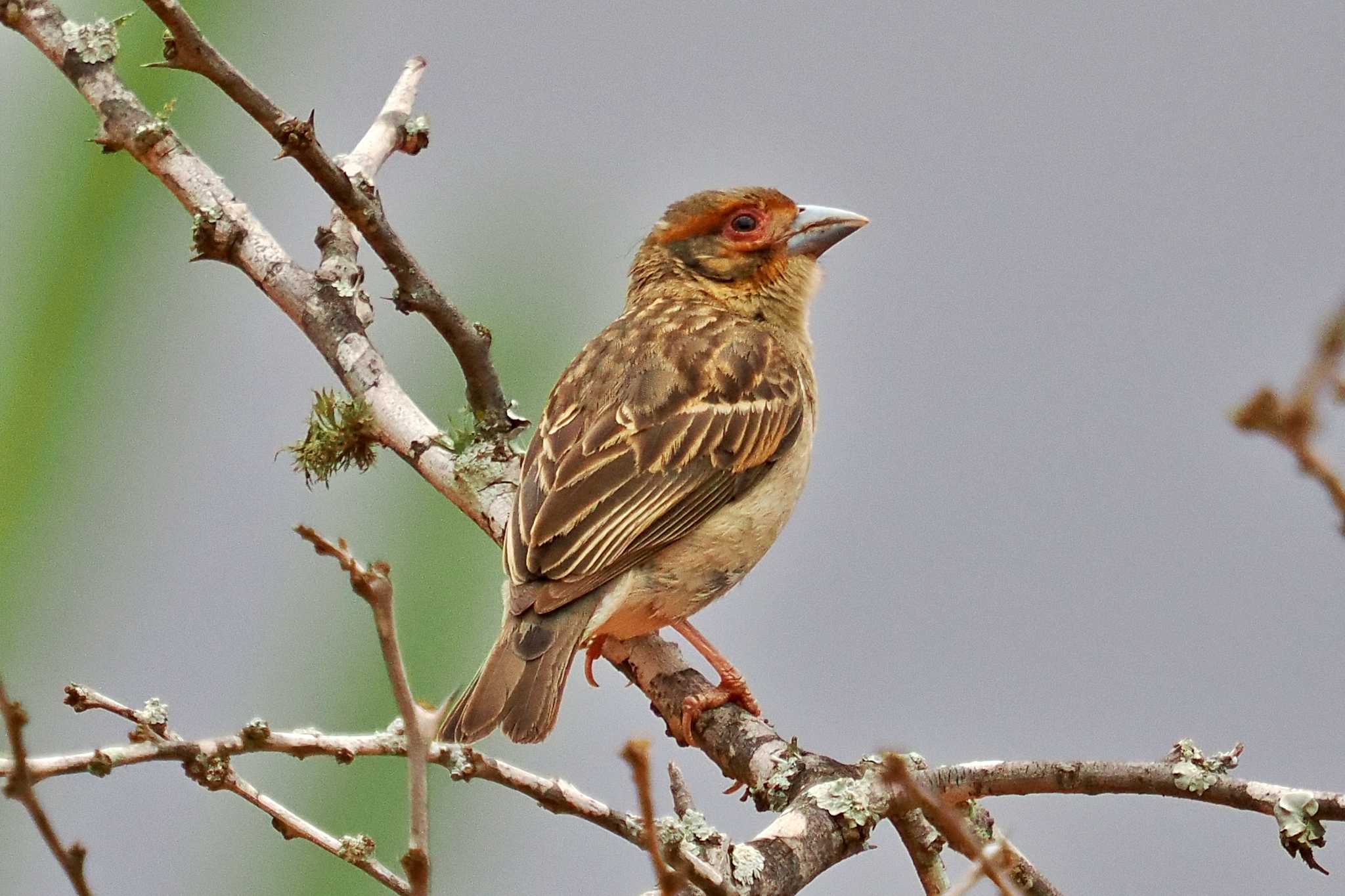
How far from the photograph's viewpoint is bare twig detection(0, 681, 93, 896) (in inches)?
61.7

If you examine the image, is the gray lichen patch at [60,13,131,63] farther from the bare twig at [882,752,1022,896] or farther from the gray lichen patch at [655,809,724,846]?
the bare twig at [882,752,1022,896]

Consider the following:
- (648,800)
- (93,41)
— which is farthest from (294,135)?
(648,800)

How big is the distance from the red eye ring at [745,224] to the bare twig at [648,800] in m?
4.39

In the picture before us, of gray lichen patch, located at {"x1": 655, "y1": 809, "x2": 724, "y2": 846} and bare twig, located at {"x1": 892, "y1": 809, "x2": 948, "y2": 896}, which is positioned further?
bare twig, located at {"x1": 892, "y1": 809, "x2": 948, "y2": 896}

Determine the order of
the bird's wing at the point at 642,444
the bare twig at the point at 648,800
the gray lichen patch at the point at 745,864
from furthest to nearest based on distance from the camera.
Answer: the bird's wing at the point at 642,444 < the gray lichen patch at the point at 745,864 < the bare twig at the point at 648,800

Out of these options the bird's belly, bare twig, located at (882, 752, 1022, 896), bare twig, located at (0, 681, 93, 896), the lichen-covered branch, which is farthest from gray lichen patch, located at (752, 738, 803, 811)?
bare twig, located at (0, 681, 93, 896)

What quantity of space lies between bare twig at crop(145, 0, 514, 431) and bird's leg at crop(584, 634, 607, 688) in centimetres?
74

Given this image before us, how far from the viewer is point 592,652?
15.5ft

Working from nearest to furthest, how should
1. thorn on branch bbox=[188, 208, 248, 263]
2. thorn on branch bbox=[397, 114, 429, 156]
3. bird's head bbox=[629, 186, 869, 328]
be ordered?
thorn on branch bbox=[188, 208, 248, 263]
thorn on branch bbox=[397, 114, 429, 156]
bird's head bbox=[629, 186, 869, 328]

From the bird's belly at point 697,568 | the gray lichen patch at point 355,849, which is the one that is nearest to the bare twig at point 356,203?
the bird's belly at point 697,568

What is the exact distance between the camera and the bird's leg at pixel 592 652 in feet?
15.2

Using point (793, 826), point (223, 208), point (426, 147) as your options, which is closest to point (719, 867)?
point (793, 826)

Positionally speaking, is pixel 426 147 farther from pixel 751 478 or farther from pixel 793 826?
pixel 793 826

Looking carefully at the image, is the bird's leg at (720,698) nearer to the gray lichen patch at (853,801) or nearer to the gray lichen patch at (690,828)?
the gray lichen patch at (853,801)
